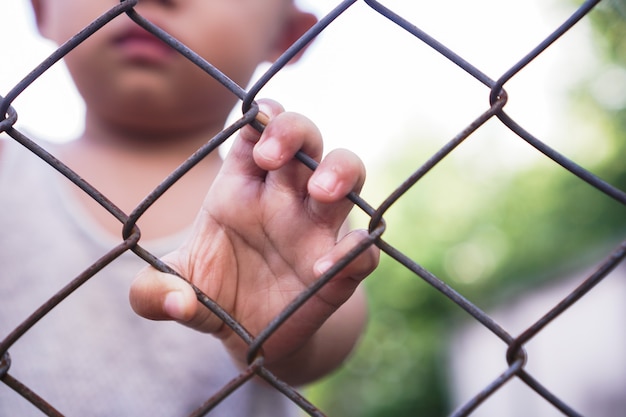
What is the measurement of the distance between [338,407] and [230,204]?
40.4 ft

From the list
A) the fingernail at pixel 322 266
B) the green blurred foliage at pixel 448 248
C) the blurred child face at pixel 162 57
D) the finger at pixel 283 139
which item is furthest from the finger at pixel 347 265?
the green blurred foliage at pixel 448 248

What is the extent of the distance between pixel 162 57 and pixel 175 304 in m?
0.61

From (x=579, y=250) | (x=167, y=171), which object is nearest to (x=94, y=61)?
(x=167, y=171)

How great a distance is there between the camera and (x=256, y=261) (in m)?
0.89

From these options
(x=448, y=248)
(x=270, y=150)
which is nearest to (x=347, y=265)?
(x=270, y=150)

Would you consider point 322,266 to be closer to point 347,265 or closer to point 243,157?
point 347,265

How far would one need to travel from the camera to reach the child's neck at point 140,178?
4.38 ft

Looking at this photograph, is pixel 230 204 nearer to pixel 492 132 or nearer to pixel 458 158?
pixel 492 132

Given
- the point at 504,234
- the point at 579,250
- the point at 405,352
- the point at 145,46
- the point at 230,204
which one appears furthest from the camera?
the point at 405,352

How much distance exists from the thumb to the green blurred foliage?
7626mm

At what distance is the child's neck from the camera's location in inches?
52.6

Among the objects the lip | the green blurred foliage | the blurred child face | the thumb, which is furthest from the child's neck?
the green blurred foliage

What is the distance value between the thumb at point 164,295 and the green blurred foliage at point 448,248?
7.63 meters

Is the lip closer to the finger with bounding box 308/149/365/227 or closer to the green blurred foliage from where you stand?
the finger with bounding box 308/149/365/227
